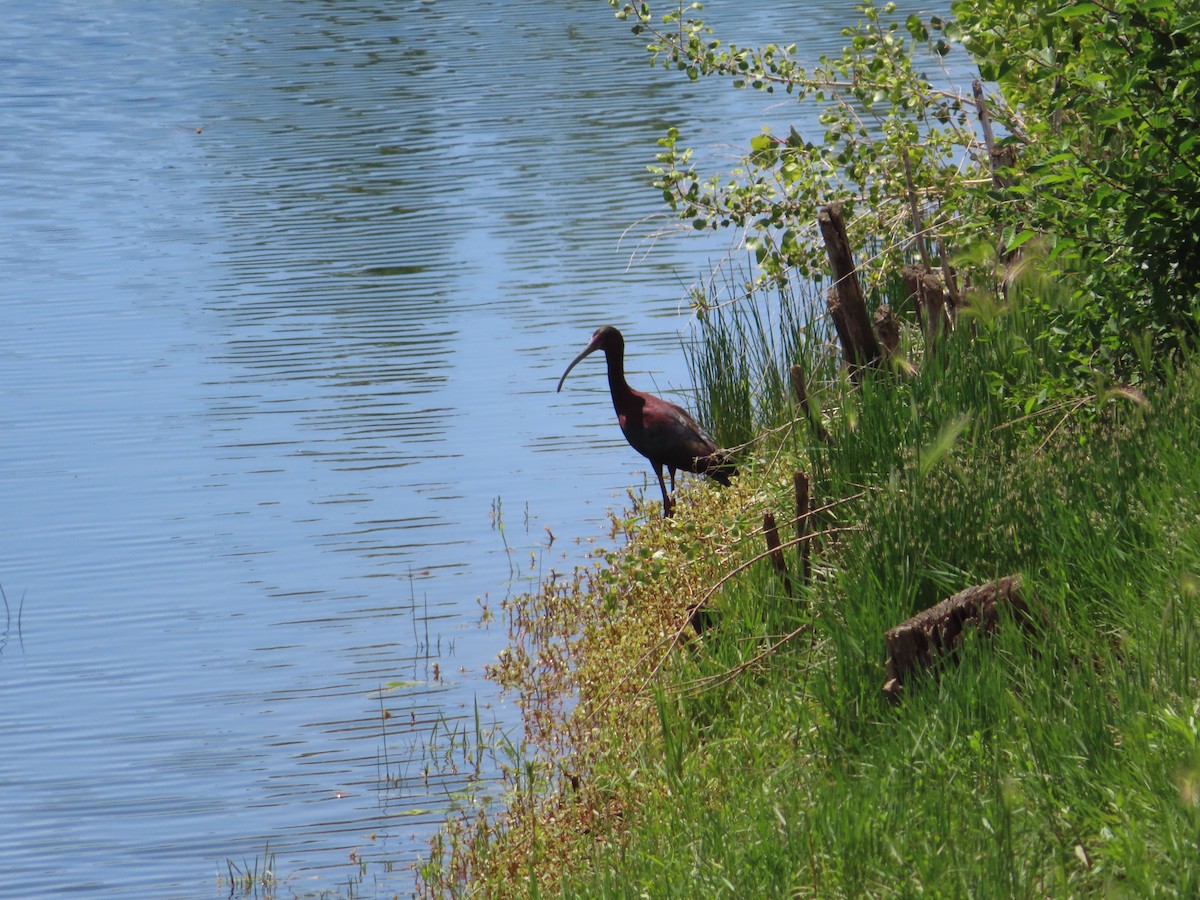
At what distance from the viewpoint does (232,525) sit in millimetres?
9344

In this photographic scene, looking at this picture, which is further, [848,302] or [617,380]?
[617,380]

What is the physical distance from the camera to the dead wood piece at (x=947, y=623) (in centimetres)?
438

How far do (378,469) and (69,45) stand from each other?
78.8 ft

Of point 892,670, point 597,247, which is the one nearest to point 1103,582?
point 892,670

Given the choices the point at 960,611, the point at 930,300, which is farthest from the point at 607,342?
the point at 960,611

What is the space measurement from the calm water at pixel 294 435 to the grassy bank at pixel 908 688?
0.76m

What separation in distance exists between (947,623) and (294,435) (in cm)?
710

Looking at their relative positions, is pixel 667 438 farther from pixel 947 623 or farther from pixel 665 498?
pixel 947 623

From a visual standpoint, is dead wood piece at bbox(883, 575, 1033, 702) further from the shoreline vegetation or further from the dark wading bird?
the dark wading bird

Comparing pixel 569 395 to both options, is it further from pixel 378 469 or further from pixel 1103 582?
pixel 1103 582

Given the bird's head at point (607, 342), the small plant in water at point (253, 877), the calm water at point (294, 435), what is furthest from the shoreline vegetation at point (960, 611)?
the bird's head at point (607, 342)

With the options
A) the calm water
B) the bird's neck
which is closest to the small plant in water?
the calm water

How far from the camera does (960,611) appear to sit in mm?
4410

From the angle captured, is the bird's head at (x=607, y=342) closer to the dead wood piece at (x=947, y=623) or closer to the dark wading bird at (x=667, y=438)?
the dark wading bird at (x=667, y=438)
